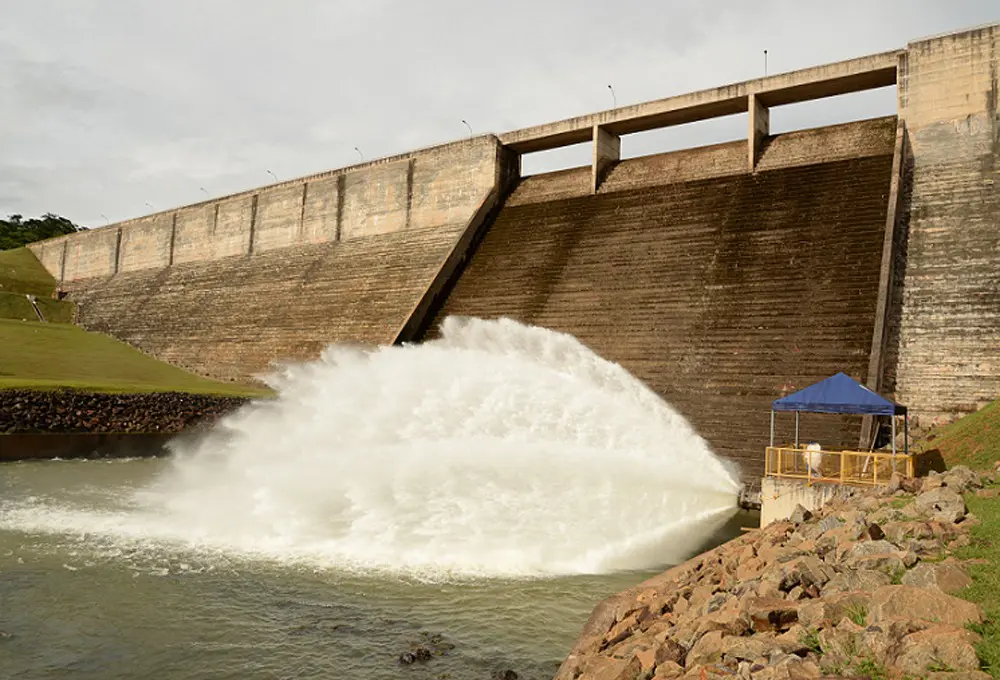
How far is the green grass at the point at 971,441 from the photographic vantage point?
40.4 feet

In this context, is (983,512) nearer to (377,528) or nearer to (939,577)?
(939,577)

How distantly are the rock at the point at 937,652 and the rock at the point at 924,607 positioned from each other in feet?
0.96

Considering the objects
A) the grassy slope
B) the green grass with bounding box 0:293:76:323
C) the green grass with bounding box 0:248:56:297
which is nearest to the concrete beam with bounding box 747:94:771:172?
the grassy slope

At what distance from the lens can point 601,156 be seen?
29.8 metres

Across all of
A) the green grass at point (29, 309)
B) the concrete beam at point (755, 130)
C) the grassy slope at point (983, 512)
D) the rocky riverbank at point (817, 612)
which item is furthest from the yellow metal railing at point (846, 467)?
the green grass at point (29, 309)

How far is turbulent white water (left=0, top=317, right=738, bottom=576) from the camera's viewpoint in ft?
36.1

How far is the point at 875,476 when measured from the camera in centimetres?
1174

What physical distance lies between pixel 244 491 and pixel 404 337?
14.9 meters

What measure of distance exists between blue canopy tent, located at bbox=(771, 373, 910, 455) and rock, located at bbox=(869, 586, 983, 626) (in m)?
8.70

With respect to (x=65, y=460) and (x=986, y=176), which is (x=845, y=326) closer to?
(x=986, y=176)

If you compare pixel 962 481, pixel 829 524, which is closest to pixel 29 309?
pixel 829 524

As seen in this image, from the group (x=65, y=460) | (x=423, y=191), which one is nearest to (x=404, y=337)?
(x=423, y=191)

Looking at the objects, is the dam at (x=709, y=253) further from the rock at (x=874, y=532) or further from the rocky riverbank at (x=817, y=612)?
the rock at (x=874, y=532)

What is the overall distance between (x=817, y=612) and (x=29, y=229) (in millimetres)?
100340
